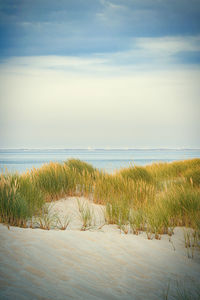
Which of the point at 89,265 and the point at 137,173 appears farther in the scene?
the point at 137,173

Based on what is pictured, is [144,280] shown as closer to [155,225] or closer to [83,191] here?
[155,225]

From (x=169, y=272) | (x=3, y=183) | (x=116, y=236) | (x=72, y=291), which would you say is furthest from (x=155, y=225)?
(x=3, y=183)

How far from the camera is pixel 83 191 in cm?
690

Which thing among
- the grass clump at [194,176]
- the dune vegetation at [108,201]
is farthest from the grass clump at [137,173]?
the grass clump at [194,176]

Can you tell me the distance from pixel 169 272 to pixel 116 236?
1.07 meters

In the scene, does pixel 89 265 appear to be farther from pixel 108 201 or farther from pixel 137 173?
pixel 137 173

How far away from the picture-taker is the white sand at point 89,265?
7.75ft

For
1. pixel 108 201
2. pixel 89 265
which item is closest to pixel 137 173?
pixel 108 201

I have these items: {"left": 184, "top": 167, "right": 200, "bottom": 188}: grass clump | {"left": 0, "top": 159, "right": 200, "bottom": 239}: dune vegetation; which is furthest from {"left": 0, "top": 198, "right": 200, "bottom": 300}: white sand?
{"left": 184, "top": 167, "right": 200, "bottom": 188}: grass clump

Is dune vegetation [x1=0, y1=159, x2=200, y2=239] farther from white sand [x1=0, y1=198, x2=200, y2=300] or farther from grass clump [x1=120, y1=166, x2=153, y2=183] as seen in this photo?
grass clump [x1=120, y1=166, x2=153, y2=183]

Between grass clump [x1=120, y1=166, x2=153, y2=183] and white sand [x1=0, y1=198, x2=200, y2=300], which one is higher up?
grass clump [x1=120, y1=166, x2=153, y2=183]

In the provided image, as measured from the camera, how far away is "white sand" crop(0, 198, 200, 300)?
2.36m

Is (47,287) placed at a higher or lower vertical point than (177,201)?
lower

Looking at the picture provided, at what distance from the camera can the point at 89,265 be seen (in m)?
2.98
